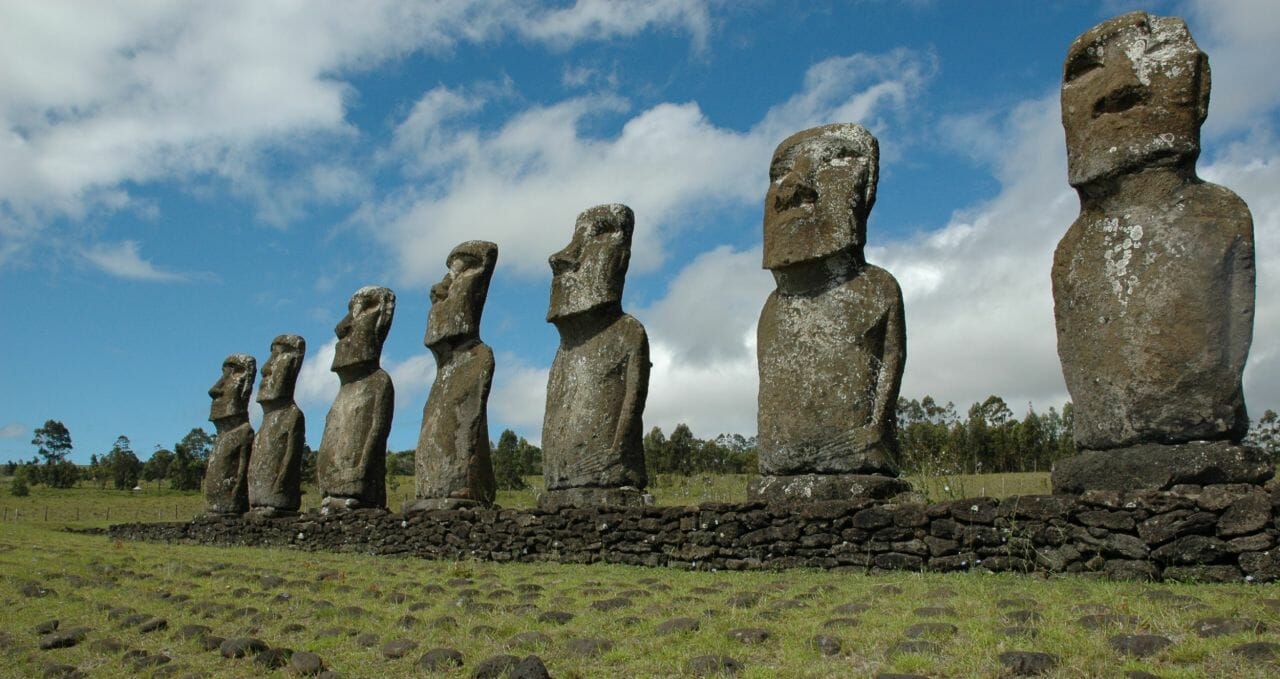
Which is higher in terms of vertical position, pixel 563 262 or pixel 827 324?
pixel 563 262

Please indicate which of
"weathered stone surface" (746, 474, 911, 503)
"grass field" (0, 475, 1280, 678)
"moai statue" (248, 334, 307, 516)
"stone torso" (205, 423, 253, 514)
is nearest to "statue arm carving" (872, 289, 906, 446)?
"weathered stone surface" (746, 474, 911, 503)

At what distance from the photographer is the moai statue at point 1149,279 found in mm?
7676

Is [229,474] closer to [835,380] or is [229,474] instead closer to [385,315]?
[385,315]

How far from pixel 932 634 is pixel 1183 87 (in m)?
4.83

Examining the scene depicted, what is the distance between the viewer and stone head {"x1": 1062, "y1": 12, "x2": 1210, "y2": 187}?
26.4 feet

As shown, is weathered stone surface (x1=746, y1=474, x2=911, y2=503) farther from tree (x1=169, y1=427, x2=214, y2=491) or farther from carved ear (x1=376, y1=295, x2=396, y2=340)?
tree (x1=169, y1=427, x2=214, y2=491)

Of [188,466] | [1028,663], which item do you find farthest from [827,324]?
[188,466]

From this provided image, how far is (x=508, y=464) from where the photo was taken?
131 feet

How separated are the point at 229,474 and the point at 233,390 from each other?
1.83m

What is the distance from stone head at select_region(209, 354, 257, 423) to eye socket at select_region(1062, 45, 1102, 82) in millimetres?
17074

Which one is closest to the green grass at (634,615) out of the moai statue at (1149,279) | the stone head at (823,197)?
the moai statue at (1149,279)

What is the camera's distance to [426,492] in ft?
47.5

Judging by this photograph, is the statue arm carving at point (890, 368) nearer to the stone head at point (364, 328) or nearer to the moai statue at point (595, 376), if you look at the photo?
the moai statue at point (595, 376)

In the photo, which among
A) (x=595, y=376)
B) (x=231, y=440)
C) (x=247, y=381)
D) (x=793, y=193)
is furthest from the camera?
(x=247, y=381)
